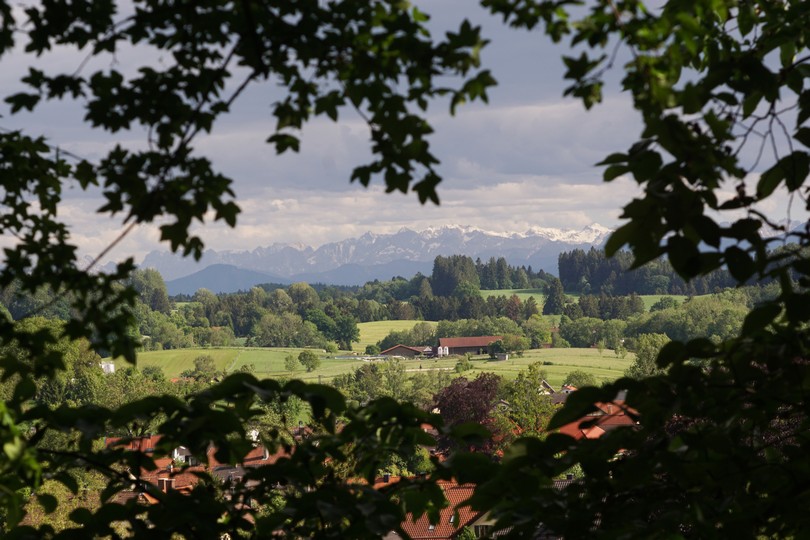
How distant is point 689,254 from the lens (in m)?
2.10

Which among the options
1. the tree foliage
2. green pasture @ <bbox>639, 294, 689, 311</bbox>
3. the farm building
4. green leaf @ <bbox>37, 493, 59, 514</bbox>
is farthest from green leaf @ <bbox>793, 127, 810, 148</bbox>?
green pasture @ <bbox>639, 294, 689, 311</bbox>

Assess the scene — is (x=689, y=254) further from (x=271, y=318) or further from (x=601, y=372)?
(x=271, y=318)

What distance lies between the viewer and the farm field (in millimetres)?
121062

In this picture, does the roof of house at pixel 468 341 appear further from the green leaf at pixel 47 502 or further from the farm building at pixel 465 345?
the green leaf at pixel 47 502

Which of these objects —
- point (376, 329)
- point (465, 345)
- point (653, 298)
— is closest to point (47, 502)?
point (465, 345)

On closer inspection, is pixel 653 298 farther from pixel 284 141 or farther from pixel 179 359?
pixel 284 141

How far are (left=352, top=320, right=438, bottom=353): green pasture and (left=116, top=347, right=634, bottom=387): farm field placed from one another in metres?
20.9

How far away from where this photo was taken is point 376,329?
188 m

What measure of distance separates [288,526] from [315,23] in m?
1.42

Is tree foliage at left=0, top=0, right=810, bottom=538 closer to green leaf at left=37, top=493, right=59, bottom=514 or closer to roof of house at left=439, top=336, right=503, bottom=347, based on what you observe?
green leaf at left=37, top=493, right=59, bottom=514

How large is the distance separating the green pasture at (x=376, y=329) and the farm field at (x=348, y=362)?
20878 mm

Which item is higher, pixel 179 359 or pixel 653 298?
pixel 653 298

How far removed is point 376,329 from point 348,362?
138 feet

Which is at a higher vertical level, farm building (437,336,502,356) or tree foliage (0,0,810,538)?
tree foliage (0,0,810,538)
